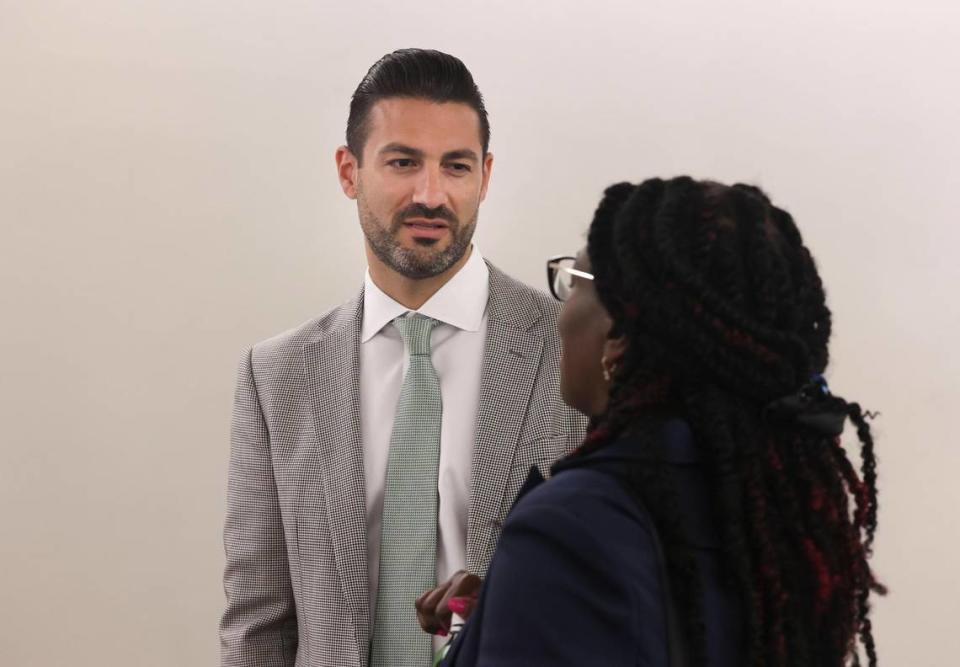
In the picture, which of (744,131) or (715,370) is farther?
(744,131)

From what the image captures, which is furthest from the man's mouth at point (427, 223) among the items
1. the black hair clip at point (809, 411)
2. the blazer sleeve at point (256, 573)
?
the black hair clip at point (809, 411)

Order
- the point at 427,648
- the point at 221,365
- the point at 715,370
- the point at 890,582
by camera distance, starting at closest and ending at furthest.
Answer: the point at 715,370 → the point at 427,648 → the point at 890,582 → the point at 221,365

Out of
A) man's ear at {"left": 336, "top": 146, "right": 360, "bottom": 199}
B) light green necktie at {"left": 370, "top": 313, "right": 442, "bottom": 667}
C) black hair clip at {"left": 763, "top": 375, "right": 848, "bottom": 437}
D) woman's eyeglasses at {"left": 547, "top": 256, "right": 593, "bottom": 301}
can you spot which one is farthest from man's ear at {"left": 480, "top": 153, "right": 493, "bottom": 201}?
black hair clip at {"left": 763, "top": 375, "right": 848, "bottom": 437}

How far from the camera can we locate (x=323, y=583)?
203 cm

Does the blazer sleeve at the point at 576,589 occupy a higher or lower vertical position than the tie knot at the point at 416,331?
lower

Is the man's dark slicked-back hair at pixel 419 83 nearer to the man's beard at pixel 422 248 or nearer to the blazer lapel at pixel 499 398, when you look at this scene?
the man's beard at pixel 422 248

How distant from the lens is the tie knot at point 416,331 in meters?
2.14

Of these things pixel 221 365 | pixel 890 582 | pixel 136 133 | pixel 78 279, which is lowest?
pixel 890 582

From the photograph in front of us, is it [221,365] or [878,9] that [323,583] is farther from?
[878,9]

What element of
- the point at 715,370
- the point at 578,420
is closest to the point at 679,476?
the point at 715,370

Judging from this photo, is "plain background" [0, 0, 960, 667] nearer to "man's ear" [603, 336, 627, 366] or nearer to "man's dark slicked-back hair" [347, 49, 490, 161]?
"man's dark slicked-back hair" [347, 49, 490, 161]

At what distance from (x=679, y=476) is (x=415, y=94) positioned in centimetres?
118

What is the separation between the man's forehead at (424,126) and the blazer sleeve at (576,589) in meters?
1.13

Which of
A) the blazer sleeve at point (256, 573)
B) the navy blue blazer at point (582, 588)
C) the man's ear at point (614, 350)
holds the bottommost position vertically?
the blazer sleeve at point (256, 573)
